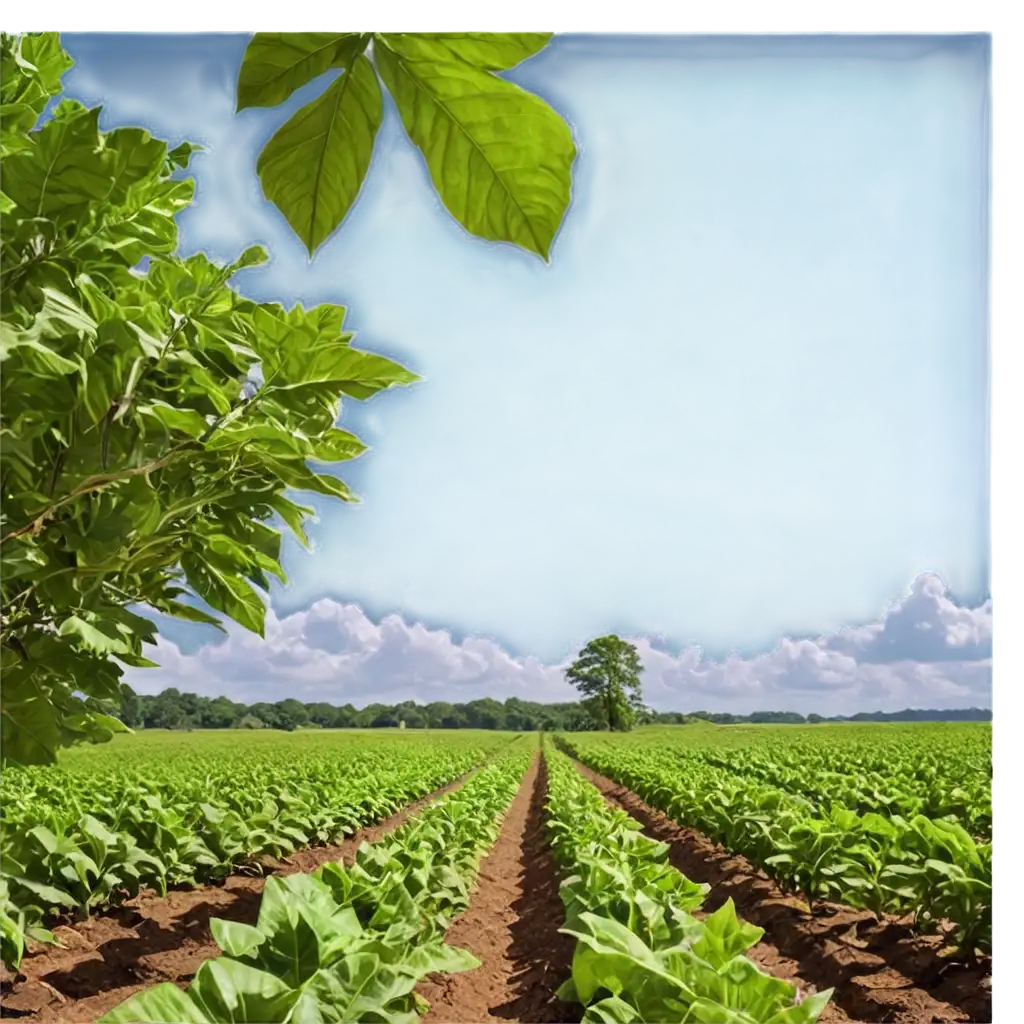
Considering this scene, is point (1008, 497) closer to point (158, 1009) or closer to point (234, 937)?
point (158, 1009)

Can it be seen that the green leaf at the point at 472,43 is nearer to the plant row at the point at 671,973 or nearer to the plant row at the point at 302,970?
the plant row at the point at 302,970

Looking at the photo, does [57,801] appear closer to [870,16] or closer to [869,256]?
[869,256]

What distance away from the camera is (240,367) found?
1.17 meters

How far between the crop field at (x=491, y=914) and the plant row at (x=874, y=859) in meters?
0.02

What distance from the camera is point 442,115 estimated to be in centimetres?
46

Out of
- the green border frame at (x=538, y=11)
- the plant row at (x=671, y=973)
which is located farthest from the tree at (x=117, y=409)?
the plant row at (x=671, y=973)

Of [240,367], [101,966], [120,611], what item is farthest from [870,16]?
[101,966]

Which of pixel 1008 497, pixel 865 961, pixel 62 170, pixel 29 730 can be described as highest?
pixel 62 170

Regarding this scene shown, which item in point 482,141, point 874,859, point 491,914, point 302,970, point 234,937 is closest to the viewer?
point 482,141

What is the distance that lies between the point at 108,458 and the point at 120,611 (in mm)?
241

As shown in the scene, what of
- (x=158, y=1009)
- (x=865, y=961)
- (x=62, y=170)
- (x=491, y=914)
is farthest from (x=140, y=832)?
(x=62, y=170)

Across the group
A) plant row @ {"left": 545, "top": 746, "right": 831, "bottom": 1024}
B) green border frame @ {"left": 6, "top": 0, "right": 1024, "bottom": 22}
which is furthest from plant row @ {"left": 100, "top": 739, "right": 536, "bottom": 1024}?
green border frame @ {"left": 6, "top": 0, "right": 1024, "bottom": 22}

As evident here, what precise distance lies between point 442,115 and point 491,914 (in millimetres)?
6417

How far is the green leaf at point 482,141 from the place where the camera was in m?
0.46
